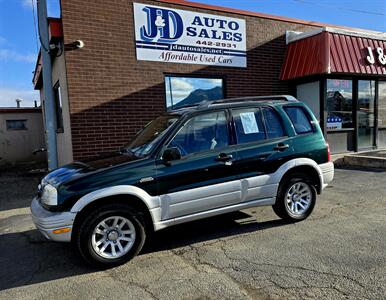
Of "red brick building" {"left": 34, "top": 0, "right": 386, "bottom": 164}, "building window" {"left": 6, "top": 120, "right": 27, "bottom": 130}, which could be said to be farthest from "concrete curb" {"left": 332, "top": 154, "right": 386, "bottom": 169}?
"building window" {"left": 6, "top": 120, "right": 27, "bottom": 130}

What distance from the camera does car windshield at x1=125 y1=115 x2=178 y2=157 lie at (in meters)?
4.48

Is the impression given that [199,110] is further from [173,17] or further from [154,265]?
[173,17]

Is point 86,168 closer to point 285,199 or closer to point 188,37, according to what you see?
point 285,199

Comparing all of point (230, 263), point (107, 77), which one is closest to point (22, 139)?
point (107, 77)

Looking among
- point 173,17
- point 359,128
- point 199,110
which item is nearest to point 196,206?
point 199,110

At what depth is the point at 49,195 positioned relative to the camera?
12.8 feet

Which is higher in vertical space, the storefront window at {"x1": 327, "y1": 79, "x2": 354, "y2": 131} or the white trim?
the storefront window at {"x1": 327, "y1": 79, "x2": 354, "y2": 131}

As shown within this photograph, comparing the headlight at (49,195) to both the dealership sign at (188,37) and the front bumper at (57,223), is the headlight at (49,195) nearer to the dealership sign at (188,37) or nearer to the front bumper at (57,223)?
the front bumper at (57,223)

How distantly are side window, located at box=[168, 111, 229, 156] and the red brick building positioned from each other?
4220 mm

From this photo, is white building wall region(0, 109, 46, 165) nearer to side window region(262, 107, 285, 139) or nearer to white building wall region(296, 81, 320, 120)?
white building wall region(296, 81, 320, 120)

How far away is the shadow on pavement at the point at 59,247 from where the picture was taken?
3.91 m

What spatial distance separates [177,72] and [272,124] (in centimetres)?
454

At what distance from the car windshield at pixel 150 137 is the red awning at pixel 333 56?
6.11 metres

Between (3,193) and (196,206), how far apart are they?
20.2 ft
